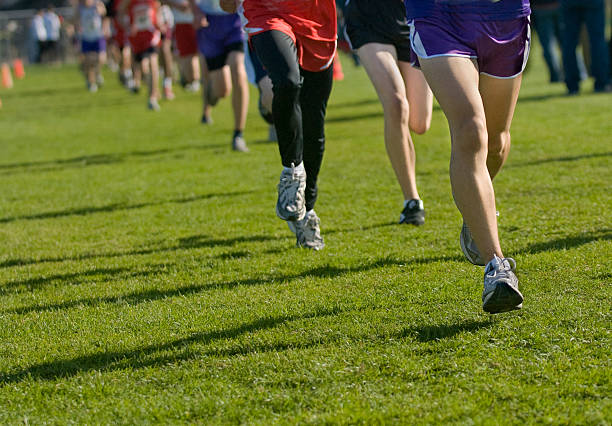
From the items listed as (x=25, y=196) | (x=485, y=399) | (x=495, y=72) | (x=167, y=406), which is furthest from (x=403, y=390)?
(x=25, y=196)

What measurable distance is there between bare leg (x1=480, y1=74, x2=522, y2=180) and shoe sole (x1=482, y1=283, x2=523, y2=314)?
0.95m

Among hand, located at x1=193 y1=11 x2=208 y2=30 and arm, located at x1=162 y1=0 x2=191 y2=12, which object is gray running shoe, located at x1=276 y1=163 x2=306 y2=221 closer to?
hand, located at x1=193 y1=11 x2=208 y2=30

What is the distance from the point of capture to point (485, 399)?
2887mm

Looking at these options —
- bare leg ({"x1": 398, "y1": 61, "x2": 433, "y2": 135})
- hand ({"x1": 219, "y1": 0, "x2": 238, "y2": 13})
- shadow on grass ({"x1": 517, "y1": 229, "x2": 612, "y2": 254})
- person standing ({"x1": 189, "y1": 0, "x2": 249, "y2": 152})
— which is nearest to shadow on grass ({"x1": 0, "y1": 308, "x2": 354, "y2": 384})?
shadow on grass ({"x1": 517, "y1": 229, "x2": 612, "y2": 254})

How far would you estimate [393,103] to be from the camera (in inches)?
226

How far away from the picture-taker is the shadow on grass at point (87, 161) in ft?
32.4

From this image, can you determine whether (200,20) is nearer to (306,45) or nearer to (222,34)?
(222,34)

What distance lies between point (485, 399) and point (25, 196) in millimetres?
6089

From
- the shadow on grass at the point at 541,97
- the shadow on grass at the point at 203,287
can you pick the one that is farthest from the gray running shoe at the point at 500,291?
the shadow on grass at the point at 541,97

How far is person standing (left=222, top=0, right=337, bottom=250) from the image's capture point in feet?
15.7

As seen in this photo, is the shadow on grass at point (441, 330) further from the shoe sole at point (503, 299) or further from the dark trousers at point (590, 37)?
the dark trousers at point (590, 37)

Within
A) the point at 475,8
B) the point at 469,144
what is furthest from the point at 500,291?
the point at 475,8

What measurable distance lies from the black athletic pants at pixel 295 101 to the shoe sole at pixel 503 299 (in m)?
1.73

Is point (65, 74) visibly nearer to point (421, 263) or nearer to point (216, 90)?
point (216, 90)
